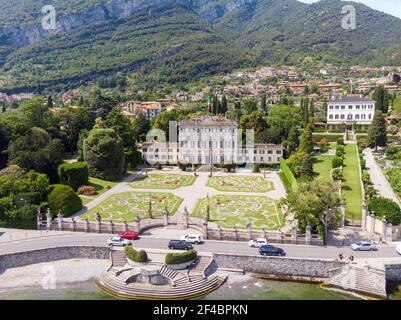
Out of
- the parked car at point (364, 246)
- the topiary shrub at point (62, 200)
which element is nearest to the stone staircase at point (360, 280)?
the parked car at point (364, 246)

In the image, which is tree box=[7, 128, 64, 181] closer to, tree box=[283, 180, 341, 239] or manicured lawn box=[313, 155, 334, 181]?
tree box=[283, 180, 341, 239]

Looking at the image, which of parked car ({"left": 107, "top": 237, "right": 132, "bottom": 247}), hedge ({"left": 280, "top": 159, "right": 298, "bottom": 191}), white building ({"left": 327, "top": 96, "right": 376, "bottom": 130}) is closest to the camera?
parked car ({"left": 107, "top": 237, "right": 132, "bottom": 247})

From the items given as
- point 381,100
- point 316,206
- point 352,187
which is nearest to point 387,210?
point 316,206

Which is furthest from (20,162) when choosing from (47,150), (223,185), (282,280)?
(282,280)

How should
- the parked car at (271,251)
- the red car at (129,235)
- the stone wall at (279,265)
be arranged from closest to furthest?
the stone wall at (279,265)
the parked car at (271,251)
the red car at (129,235)

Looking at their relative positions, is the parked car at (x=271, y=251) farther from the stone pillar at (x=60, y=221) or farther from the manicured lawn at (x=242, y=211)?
the stone pillar at (x=60, y=221)

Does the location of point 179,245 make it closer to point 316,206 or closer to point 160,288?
point 160,288

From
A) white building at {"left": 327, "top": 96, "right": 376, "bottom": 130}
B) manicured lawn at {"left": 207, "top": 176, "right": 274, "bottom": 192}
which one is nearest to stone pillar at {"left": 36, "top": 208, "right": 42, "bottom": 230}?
manicured lawn at {"left": 207, "top": 176, "right": 274, "bottom": 192}
